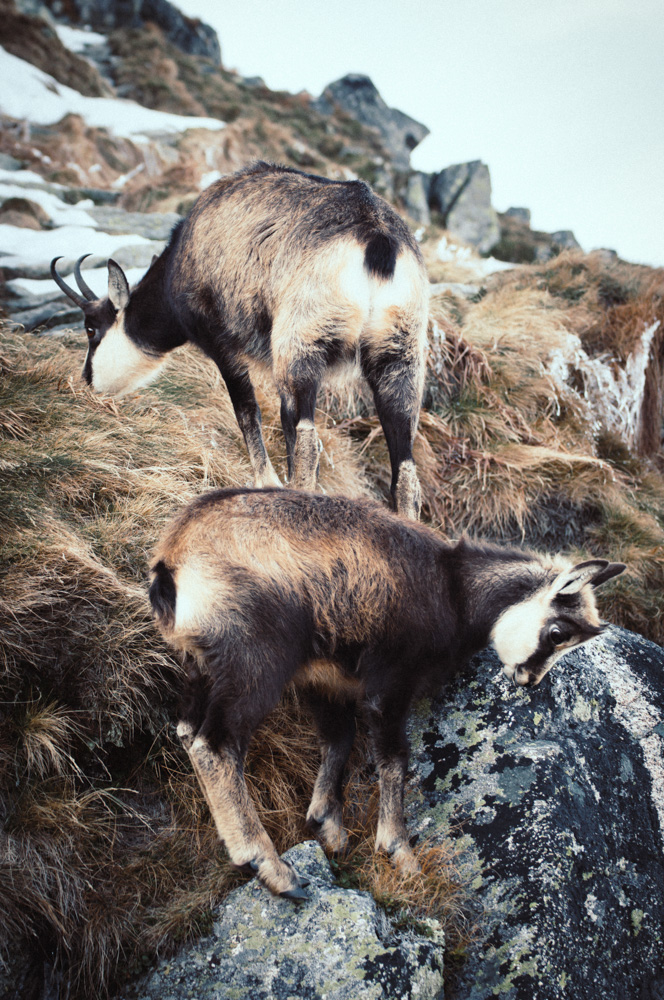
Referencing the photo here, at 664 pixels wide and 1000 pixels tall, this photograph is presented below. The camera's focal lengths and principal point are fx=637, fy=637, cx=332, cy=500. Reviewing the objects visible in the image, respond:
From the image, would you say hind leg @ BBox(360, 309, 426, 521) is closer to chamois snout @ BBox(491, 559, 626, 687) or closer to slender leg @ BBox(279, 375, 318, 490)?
slender leg @ BBox(279, 375, 318, 490)

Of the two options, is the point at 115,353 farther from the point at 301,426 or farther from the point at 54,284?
the point at 54,284

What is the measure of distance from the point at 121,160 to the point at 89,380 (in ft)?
47.2

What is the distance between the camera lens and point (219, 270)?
12.9 feet

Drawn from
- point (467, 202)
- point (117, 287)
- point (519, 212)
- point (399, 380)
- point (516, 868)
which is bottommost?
point (516, 868)

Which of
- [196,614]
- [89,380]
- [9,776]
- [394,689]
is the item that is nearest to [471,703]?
[394,689]

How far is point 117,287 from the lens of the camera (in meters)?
4.70

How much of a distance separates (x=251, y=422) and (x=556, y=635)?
2.45m

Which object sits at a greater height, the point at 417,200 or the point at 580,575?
the point at 417,200

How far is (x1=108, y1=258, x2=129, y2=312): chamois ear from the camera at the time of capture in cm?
466

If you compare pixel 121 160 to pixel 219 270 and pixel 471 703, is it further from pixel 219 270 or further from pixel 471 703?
pixel 471 703

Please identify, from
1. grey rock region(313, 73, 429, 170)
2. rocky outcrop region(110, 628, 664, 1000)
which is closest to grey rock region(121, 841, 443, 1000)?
rocky outcrop region(110, 628, 664, 1000)

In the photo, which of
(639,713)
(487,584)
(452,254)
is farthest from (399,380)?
(452,254)

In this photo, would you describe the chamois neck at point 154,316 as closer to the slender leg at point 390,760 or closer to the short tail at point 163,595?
the short tail at point 163,595

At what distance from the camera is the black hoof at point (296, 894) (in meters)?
2.22
